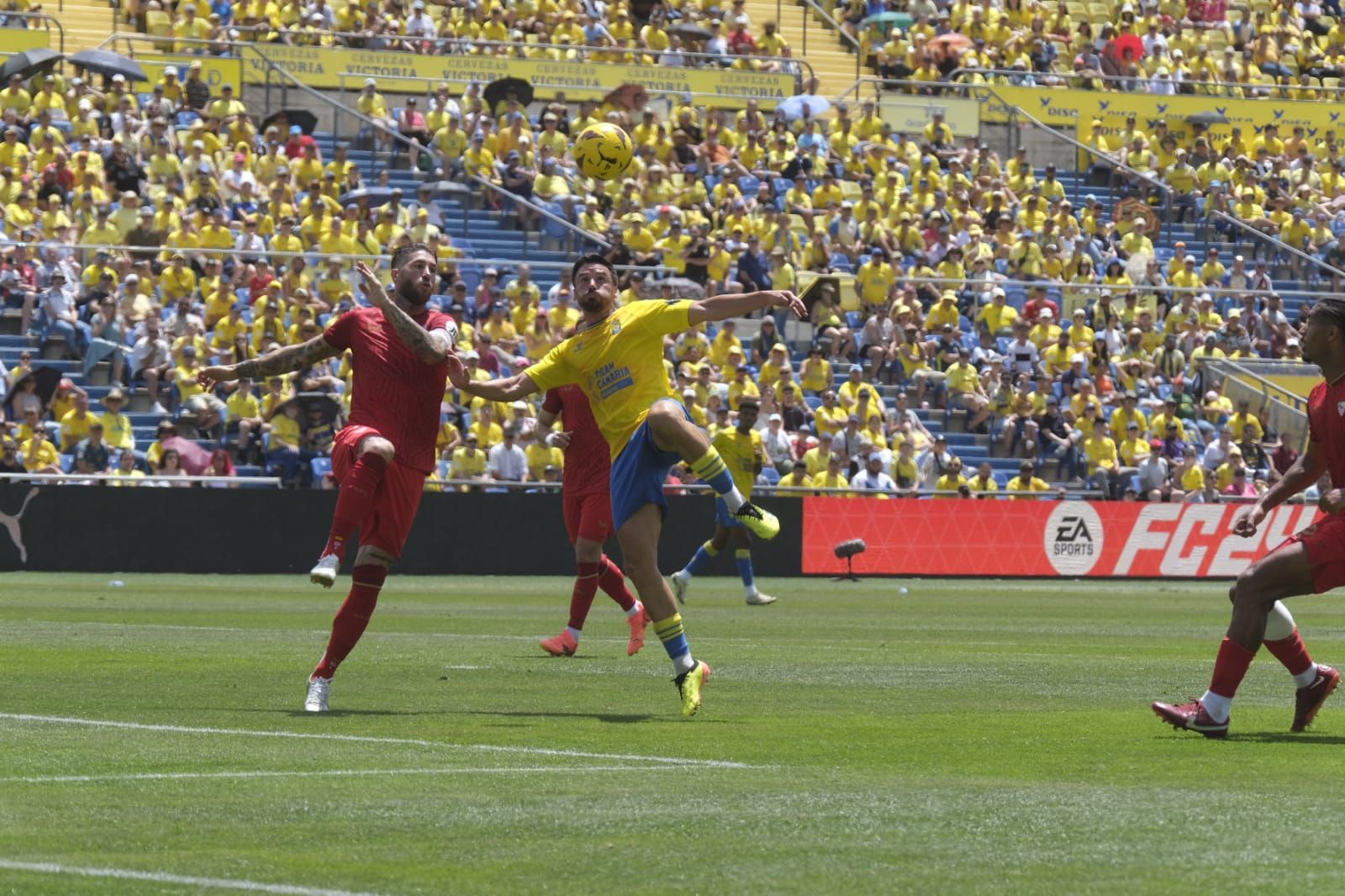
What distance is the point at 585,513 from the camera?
17.3m

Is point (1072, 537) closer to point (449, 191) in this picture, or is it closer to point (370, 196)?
point (449, 191)

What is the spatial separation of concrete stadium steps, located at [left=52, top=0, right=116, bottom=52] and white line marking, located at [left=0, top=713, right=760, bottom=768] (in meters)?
30.8

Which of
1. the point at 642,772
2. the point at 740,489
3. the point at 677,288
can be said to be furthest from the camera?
the point at 677,288

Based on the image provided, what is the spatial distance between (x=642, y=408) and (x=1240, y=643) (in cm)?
343

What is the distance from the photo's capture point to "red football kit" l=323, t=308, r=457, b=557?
40.4ft

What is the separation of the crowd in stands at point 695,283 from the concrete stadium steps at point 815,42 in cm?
293

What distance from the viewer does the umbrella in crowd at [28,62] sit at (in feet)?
119

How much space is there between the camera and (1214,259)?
1731 inches

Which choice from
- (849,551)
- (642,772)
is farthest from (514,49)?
(642,772)

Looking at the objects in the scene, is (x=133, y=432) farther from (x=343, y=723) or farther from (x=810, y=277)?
(x=343, y=723)

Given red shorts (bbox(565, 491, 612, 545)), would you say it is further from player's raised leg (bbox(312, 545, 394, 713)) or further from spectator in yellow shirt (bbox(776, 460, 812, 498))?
spectator in yellow shirt (bbox(776, 460, 812, 498))

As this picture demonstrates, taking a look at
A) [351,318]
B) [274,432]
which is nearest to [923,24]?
[274,432]

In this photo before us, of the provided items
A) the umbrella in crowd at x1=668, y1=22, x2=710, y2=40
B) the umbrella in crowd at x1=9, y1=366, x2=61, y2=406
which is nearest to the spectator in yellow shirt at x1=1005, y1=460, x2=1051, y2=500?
the umbrella in crowd at x1=668, y1=22, x2=710, y2=40

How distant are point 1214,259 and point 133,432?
71.9 ft
